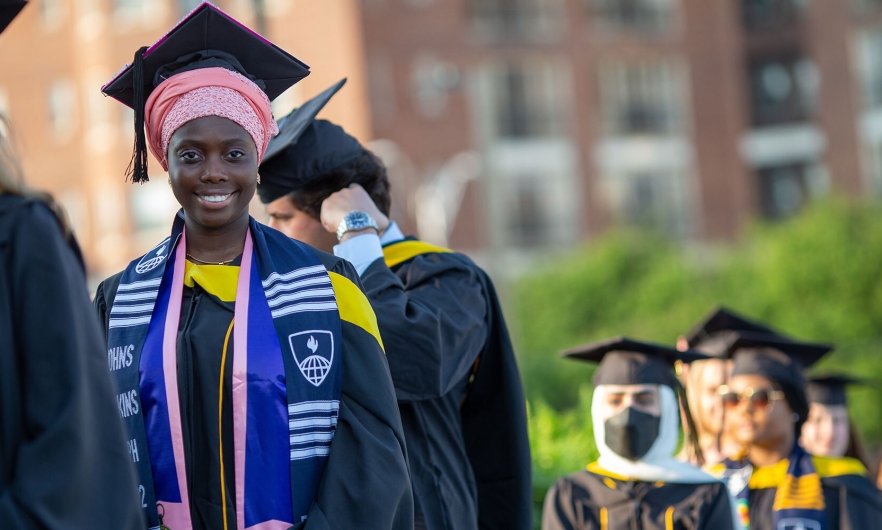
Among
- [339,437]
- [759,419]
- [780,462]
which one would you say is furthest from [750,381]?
[339,437]

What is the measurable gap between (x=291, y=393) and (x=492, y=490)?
1.59m

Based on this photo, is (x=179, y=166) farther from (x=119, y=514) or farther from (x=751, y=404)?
(x=751, y=404)

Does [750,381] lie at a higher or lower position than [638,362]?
lower

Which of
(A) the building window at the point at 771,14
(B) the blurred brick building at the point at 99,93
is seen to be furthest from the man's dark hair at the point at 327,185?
(A) the building window at the point at 771,14

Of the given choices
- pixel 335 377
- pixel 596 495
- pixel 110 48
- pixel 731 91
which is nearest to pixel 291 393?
pixel 335 377

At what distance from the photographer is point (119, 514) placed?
2541mm

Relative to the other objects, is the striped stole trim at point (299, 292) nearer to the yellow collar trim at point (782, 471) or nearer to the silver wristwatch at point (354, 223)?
the silver wristwatch at point (354, 223)

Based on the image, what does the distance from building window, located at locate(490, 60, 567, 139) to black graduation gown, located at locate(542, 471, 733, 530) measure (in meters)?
31.4

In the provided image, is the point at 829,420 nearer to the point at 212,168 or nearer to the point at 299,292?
the point at 299,292

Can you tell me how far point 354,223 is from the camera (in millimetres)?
4340

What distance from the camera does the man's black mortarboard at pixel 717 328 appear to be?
25.1 ft

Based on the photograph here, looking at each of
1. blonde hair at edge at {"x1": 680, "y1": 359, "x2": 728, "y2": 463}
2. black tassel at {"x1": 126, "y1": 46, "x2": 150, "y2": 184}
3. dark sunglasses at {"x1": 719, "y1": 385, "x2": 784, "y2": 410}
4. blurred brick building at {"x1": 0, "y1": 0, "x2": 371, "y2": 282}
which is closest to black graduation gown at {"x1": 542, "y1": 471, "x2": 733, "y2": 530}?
dark sunglasses at {"x1": 719, "y1": 385, "x2": 784, "y2": 410}

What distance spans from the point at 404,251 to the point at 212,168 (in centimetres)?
131

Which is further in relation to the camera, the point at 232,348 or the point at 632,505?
the point at 632,505
